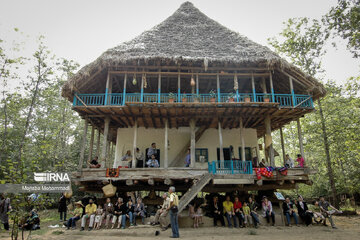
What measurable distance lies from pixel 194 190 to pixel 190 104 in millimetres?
4317

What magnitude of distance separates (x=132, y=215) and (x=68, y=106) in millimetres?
18510

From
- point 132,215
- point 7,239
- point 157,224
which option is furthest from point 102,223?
point 7,239

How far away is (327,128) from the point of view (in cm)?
1920

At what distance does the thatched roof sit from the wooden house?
2.2 inches

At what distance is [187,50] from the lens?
14141 millimetres

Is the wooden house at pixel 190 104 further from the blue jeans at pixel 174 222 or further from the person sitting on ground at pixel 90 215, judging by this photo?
the blue jeans at pixel 174 222

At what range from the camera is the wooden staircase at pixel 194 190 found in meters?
9.97

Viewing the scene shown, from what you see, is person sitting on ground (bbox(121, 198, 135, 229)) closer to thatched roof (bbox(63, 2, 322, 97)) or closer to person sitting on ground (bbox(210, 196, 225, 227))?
person sitting on ground (bbox(210, 196, 225, 227))

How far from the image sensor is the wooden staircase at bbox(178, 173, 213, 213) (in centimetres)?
997

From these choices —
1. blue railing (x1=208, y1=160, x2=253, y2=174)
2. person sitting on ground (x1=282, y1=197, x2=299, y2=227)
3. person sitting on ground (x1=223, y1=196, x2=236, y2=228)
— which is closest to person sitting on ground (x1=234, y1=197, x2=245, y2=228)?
person sitting on ground (x1=223, y1=196, x2=236, y2=228)

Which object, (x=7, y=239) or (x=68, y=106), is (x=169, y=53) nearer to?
(x=7, y=239)

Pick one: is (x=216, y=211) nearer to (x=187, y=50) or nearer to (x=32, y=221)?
(x=32, y=221)

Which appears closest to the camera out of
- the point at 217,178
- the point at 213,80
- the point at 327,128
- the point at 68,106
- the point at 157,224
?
the point at 157,224

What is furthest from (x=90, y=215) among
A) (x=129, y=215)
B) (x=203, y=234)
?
A: (x=203, y=234)
